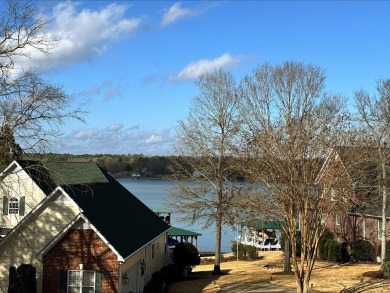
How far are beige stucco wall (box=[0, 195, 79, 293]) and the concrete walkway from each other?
9.31 meters

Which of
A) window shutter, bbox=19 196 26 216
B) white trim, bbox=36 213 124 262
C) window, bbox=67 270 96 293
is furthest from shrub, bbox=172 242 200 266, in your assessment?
white trim, bbox=36 213 124 262

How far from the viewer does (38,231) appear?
22.1 m

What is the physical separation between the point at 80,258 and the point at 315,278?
46.9 ft

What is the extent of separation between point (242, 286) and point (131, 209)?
7461 millimetres

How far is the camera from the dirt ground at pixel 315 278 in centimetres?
2600

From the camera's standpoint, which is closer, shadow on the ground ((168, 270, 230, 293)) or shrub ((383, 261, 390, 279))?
shadow on the ground ((168, 270, 230, 293))

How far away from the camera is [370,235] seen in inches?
1416

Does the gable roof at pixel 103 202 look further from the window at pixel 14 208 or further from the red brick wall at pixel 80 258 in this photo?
the window at pixel 14 208

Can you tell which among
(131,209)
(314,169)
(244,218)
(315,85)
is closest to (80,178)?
(131,209)

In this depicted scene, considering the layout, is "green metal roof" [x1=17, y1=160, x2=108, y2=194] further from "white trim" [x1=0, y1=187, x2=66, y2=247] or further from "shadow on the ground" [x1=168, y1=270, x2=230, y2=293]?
"shadow on the ground" [x1=168, y1=270, x2=230, y2=293]

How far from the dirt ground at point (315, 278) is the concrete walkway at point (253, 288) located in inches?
21.5

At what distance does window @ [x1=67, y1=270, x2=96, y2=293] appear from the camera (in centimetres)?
2105

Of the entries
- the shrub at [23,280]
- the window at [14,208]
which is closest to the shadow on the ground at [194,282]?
the shrub at [23,280]

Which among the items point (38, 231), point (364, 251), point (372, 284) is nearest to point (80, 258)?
point (38, 231)
